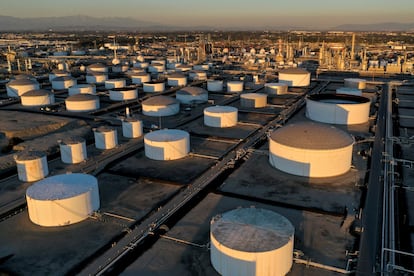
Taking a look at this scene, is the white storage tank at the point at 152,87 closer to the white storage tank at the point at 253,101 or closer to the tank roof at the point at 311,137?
the white storage tank at the point at 253,101

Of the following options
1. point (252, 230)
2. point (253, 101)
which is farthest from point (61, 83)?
point (252, 230)

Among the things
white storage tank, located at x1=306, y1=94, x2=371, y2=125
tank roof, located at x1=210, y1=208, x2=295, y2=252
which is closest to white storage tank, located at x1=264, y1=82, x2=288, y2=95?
white storage tank, located at x1=306, y1=94, x2=371, y2=125

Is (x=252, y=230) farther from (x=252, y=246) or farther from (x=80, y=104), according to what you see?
(x=80, y=104)

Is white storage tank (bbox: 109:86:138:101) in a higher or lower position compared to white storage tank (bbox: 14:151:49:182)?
higher

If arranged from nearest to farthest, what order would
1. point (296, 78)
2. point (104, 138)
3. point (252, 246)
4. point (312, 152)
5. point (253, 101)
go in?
1. point (252, 246)
2. point (312, 152)
3. point (104, 138)
4. point (253, 101)
5. point (296, 78)

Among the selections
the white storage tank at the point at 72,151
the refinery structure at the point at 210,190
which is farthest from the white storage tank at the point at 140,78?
the white storage tank at the point at 72,151

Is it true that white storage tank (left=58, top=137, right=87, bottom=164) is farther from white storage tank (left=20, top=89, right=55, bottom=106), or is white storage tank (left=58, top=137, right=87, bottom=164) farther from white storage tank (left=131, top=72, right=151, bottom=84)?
white storage tank (left=131, top=72, right=151, bottom=84)
